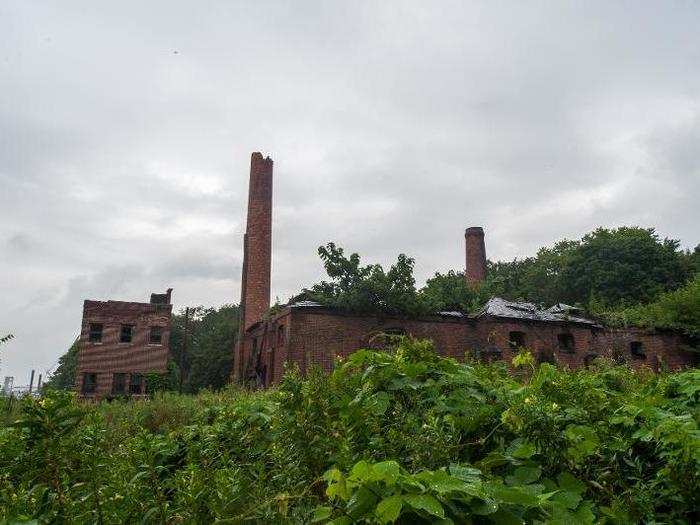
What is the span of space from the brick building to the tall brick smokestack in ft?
73.1

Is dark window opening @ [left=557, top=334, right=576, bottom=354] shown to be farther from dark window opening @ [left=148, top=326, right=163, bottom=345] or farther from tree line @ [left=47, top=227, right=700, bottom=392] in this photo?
dark window opening @ [left=148, top=326, right=163, bottom=345]

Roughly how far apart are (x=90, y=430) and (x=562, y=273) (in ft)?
159

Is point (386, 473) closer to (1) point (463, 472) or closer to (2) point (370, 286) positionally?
(1) point (463, 472)

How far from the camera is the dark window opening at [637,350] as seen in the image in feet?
104

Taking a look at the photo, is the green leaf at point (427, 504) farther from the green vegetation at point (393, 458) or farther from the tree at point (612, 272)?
the tree at point (612, 272)

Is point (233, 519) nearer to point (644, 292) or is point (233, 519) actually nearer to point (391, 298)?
point (391, 298)

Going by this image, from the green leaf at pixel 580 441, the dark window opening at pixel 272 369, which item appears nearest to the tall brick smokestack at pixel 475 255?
the dark window opening at pixel 272 369

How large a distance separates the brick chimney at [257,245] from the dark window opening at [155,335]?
6.88 m

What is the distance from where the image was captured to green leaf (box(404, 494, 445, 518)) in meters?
1.54

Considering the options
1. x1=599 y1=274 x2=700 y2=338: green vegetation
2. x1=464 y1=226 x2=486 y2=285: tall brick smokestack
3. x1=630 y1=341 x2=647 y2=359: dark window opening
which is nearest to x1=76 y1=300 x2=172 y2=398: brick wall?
x1=464 y1=226 x2=486 y2=285: tall brick smokestack

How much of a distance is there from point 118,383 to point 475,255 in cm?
2640

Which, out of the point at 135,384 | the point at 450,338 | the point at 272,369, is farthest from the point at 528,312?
the point at 135,384

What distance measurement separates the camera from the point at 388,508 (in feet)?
5.15

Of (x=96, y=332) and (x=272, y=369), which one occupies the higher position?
(x=96, y=332)
